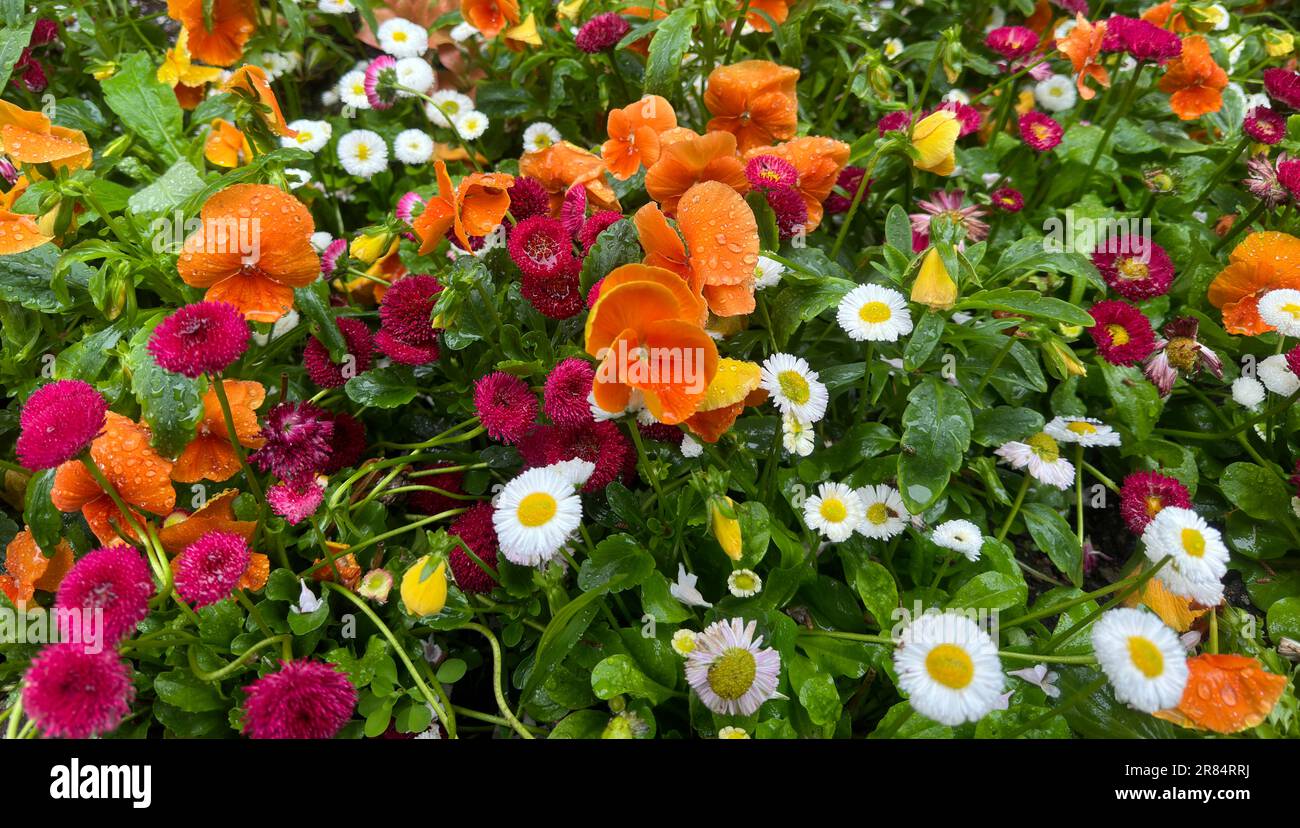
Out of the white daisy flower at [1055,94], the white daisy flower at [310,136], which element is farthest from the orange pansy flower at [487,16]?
the white daisy flower at [1055,94]

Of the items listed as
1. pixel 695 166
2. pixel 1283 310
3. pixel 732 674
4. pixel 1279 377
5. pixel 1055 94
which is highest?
pixel 1055 94

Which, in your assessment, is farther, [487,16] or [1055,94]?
[1055,94]

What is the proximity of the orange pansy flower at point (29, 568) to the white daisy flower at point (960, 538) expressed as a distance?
4.22 ft

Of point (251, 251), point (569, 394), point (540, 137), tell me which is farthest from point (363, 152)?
point (569, 394)

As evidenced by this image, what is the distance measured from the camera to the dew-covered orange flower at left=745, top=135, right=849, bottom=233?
1.42 metres

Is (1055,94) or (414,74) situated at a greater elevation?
(1055,94)

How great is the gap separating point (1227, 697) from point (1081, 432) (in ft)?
1.86

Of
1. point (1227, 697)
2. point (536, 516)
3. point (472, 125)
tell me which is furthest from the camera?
point (472, 125)

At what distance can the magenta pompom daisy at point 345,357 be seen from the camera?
1399 millimetres

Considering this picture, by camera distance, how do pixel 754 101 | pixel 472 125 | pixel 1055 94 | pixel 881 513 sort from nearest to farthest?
pixel 881 513 → pixel 754 101 → pixel 472 125 → pixel 1055 94

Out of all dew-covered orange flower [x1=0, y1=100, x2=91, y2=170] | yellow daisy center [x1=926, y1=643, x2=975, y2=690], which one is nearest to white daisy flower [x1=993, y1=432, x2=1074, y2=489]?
yellow daisy center [x1=926, y1=643, x2=975, y2=690]

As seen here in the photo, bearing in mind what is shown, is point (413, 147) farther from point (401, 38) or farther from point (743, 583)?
point (743, 583)

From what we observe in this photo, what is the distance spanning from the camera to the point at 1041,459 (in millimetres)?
1380
